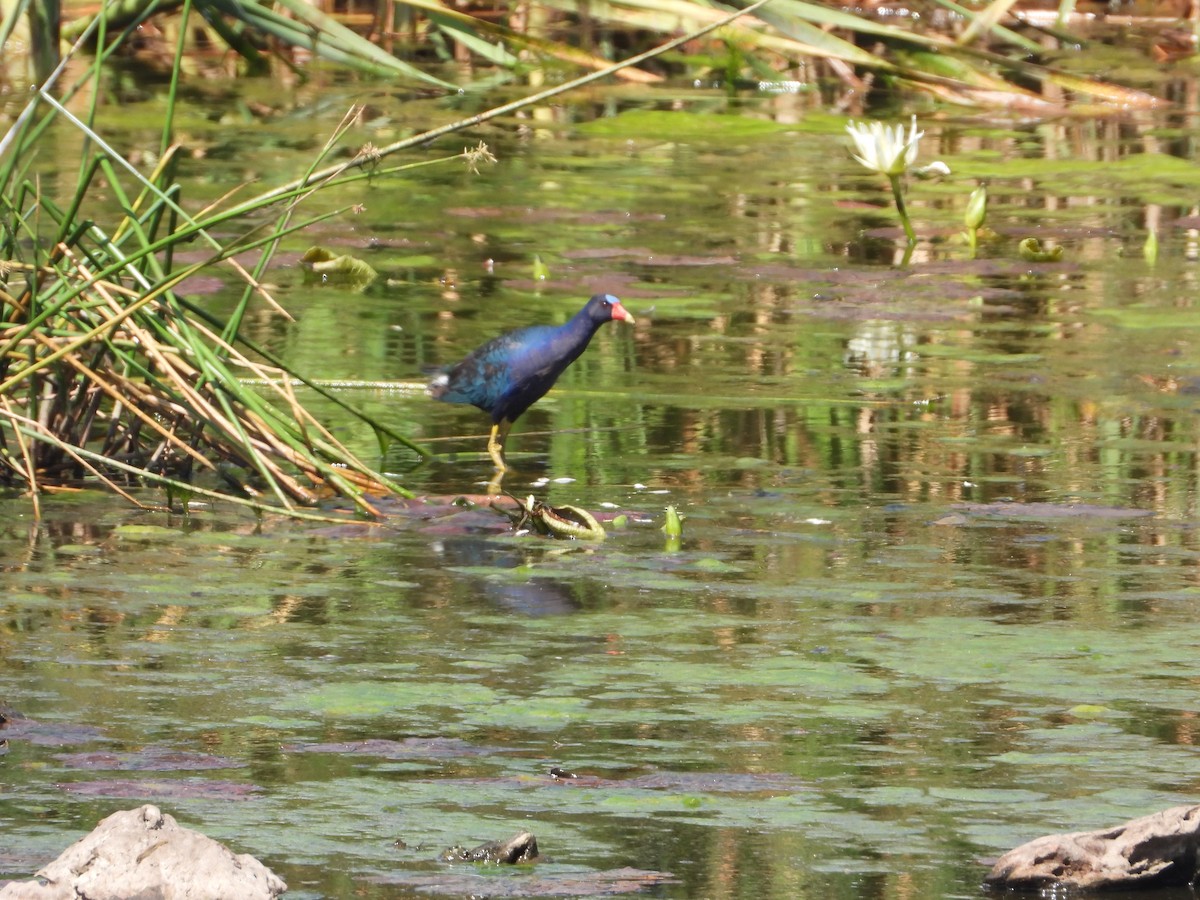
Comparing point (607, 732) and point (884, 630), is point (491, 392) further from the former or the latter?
point (607, 732)

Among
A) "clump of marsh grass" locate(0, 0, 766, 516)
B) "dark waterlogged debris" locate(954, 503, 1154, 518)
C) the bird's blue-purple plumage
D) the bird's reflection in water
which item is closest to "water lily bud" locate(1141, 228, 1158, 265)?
the bird's blue-purple plumage

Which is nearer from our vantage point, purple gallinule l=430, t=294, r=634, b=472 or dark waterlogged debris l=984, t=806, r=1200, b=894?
dark waterlogged debris l=984, t=806, r=1200, b=894

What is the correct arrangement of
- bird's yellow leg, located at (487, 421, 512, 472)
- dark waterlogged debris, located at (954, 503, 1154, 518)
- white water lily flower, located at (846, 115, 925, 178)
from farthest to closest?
white water lily flower, located at (846, 115, 925, 178) → bird's yellow leg, located at (487, 421, 512, 472) → dark waterlogged debris, located at (954, 503, 1154, 518)

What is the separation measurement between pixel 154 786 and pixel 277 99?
1076cm

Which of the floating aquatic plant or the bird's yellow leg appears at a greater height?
the floating aquatic plant

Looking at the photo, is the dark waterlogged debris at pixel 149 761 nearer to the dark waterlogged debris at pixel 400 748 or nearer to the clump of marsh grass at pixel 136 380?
the dark waterlogged debris at pixel 400 748

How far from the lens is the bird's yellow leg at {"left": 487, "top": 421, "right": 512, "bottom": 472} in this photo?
231 inches

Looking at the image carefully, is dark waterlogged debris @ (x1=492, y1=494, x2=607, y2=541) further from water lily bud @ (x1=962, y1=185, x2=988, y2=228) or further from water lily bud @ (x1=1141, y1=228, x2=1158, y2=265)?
water lily bud @ (x1=1141, y1=228, x2=1158, y2=265)

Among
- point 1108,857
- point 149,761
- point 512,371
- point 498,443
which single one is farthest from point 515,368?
point 1108,857

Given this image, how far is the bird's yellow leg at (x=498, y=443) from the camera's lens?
5863 mm

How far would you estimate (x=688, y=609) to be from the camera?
14.3 ft

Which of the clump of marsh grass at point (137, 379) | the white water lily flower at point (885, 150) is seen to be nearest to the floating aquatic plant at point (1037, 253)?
the white water lily flower at point (885, 150)

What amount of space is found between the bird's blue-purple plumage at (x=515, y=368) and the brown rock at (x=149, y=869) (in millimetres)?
3329

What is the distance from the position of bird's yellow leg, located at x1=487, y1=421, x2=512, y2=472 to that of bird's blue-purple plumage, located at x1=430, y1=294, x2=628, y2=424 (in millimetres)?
25
